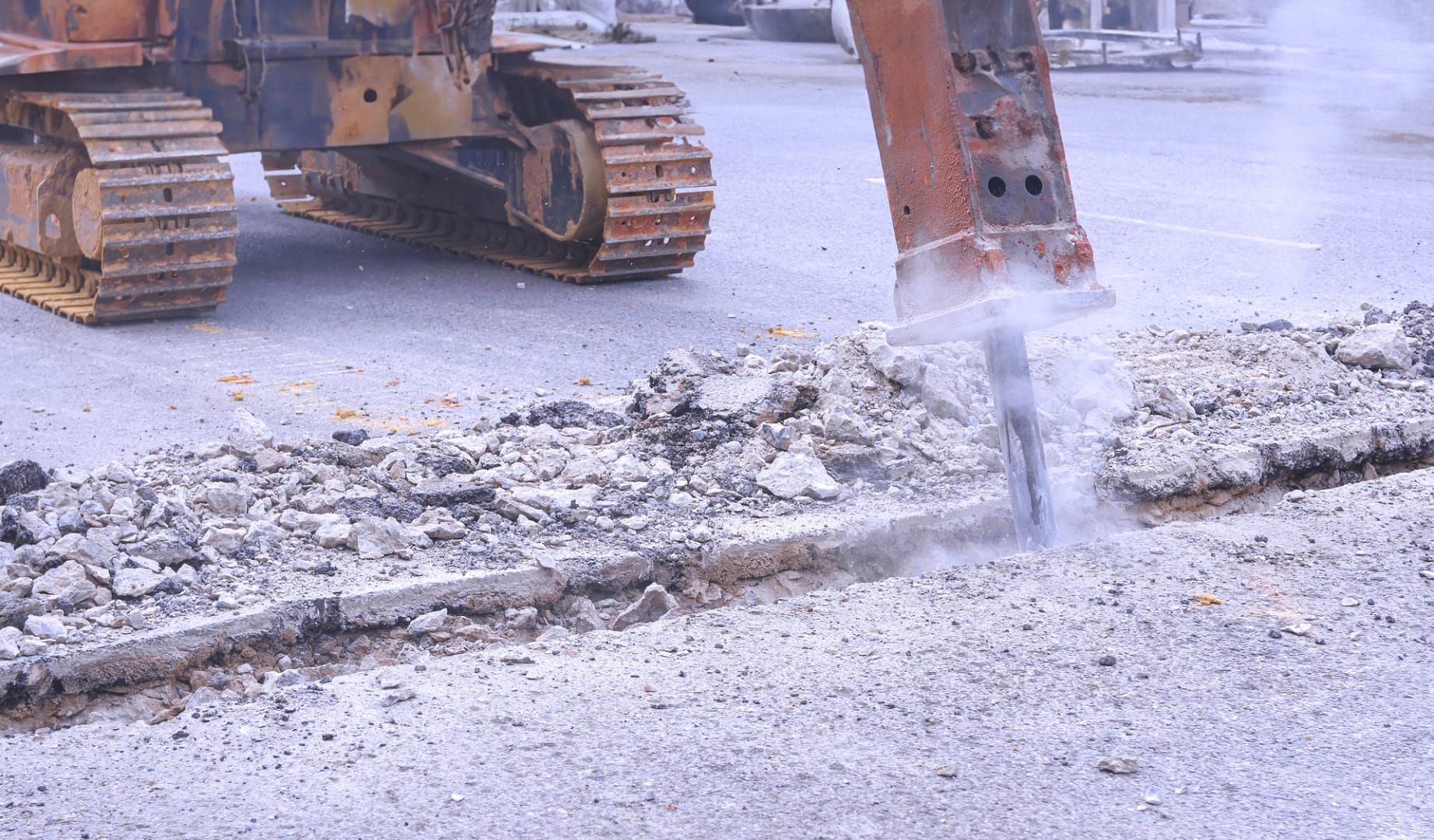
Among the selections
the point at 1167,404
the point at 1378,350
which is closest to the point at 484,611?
the point at 1167,404

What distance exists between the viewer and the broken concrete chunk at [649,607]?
13.7 feet

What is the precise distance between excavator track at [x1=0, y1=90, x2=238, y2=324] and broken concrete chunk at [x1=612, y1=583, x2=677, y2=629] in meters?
4.48

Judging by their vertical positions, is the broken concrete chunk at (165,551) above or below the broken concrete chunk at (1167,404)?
above

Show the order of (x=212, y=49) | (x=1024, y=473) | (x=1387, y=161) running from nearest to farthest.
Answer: (x=1024, y=473), (x=212, y=49), (x=1387, y=161)

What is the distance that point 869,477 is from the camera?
4.93 m

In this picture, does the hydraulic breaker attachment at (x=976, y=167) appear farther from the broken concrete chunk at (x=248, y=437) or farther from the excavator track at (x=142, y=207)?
the excavator track at (x=142, y=207)

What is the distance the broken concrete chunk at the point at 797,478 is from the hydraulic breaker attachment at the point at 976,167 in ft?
3.23

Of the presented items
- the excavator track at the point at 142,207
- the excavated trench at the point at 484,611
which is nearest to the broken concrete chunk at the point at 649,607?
the excavated trench at the point at 484,611

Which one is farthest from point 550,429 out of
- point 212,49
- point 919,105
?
point 212,49

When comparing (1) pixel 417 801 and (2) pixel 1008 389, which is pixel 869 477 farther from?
(1) pixel 417 801

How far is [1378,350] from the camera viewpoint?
6.03 metres

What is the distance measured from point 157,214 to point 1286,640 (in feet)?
19.0

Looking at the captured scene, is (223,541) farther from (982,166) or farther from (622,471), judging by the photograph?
(982,166)

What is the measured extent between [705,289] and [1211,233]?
11.2ft
